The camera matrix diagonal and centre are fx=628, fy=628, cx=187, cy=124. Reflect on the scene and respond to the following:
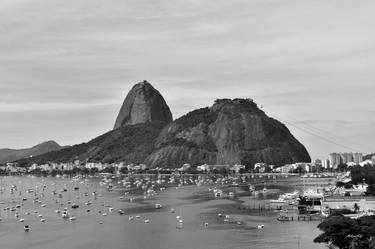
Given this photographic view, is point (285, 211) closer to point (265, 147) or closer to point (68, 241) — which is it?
point (68, 241)

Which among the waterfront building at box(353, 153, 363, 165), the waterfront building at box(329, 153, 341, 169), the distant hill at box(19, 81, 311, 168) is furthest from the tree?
the waterfront building at box(353, 153, 363, 165)

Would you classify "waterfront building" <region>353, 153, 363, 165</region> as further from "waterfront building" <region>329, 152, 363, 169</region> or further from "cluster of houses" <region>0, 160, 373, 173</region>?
"cluster of houses" <region>0, 160, 373, 173</region>

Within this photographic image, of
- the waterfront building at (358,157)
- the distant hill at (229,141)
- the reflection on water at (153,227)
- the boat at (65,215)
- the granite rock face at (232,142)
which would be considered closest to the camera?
the reflection on water at (153,227)

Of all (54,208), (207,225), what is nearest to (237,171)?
(54,208)

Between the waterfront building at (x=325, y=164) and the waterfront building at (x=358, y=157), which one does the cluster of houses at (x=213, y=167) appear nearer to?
the waterfront building at (x=325, y=164)

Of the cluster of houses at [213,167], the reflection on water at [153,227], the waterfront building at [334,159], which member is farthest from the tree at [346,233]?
the waterfront building at [334,159]

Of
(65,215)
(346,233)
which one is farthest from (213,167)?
(346,233)

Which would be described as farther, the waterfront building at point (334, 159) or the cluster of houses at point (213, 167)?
the waterfront building at point (334, 159)
